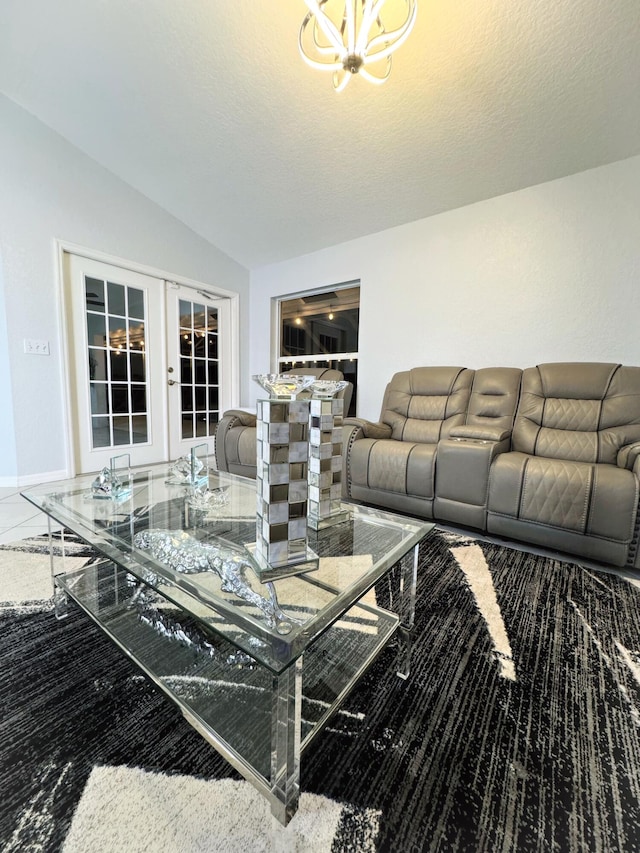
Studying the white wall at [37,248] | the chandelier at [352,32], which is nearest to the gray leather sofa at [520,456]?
the chandelier at [352,32]

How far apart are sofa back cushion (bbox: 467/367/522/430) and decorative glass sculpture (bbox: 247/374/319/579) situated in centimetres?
188

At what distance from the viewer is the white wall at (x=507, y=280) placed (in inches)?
89.8

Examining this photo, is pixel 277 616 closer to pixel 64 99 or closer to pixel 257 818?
pixel 257 818

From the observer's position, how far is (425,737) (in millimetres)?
787

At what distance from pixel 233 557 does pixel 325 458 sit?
36 cm

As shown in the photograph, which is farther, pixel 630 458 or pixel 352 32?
pixel 630 458

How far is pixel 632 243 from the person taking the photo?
2229 millimetres

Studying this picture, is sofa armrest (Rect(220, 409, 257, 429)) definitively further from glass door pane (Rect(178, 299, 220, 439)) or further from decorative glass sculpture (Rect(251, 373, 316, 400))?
decorative glass sculpture (Rect(251, 373, 316, 400))

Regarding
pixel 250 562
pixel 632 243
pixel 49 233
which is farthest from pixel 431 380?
pixel 49 233

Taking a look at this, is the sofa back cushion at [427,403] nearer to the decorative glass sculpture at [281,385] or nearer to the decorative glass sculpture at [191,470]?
the decorative glass sculpture at [191,470]

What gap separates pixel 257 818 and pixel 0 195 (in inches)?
145

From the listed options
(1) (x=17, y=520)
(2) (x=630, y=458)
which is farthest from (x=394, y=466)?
(1) (x=17, y=520)

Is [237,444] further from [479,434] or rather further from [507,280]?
[507,280]

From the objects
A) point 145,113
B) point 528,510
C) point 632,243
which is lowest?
point 528,510
